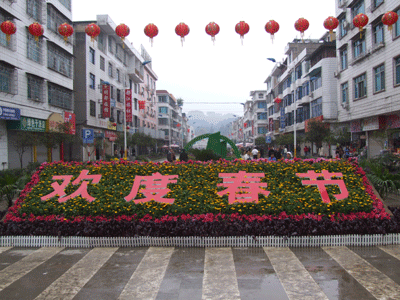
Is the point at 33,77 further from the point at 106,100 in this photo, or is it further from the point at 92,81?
the point at 106,100

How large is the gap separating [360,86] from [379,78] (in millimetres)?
3100

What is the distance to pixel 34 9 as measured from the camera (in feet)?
76.0

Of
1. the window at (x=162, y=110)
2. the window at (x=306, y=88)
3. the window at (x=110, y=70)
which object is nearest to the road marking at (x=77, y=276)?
the window at (x=110, y=70)

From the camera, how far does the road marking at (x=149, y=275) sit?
14.2 feet

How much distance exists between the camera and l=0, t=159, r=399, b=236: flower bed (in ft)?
21.2

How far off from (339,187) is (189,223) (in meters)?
3.43

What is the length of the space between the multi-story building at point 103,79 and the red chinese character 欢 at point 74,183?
72.4ft

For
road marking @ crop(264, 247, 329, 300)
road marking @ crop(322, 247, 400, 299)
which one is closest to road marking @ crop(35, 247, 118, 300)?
road marking @ crop(264, 247, 329, 300)

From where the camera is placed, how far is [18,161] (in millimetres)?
22125

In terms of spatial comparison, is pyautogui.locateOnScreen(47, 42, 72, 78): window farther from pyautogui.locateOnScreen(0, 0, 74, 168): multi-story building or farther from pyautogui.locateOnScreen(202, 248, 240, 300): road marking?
pyautogui.locateOnScreen(202, 248, 240, 300): road marking

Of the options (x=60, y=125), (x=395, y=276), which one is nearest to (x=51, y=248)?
(x=395, y=276)

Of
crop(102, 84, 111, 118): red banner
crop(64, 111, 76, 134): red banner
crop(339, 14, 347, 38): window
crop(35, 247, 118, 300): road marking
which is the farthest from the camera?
crop(102, 84, 111, 118): red banner

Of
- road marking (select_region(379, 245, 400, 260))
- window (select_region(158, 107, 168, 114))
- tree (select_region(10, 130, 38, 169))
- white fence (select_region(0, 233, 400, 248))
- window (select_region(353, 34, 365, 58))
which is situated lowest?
road marking (select_region(379, 245, 400, 260))

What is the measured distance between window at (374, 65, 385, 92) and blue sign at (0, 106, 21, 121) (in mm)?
22568
